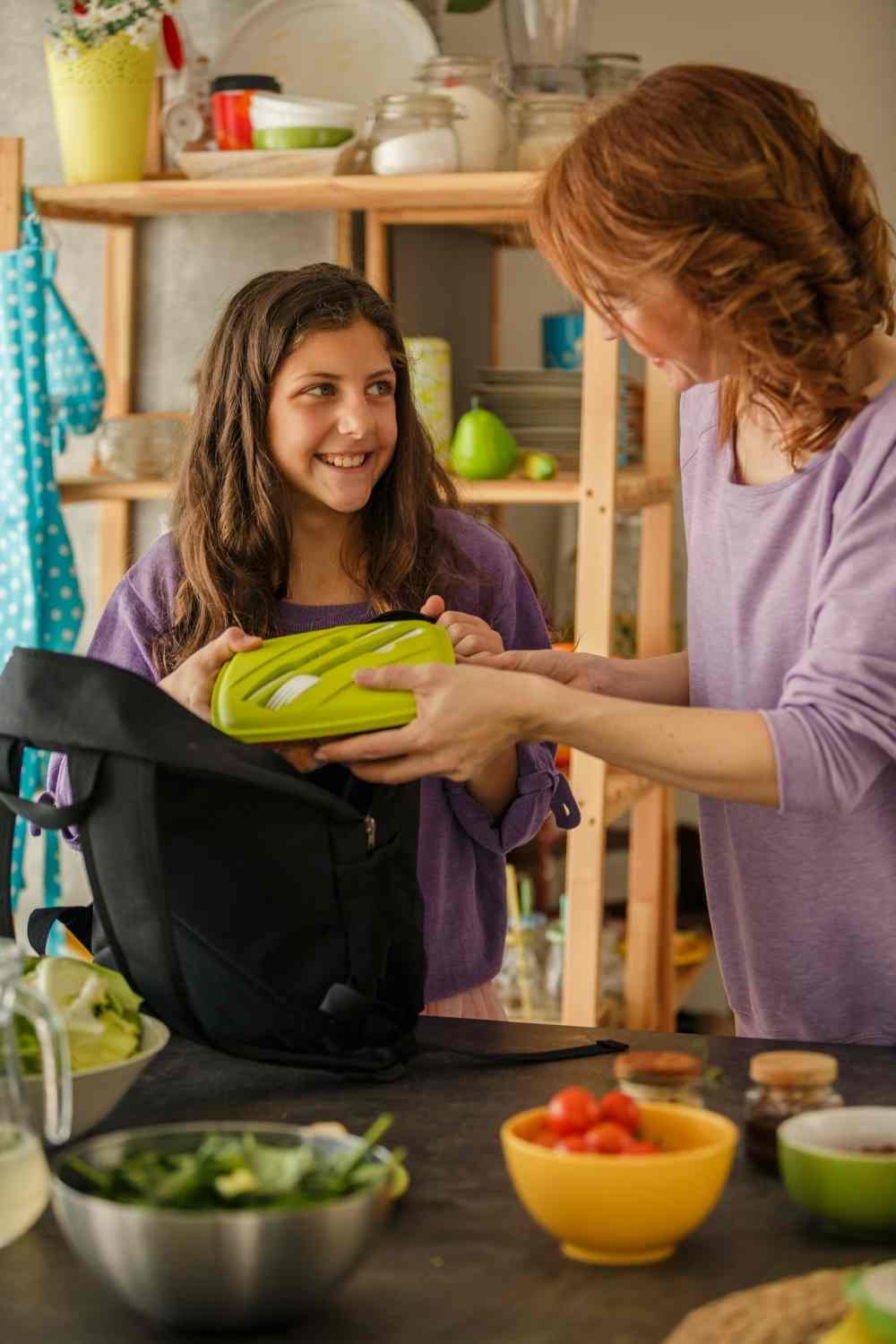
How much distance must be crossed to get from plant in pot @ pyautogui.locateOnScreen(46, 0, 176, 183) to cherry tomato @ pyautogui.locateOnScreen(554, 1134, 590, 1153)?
2.48 meters

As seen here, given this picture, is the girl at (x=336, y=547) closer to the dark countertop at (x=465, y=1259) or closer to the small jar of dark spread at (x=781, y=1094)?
the dark countertop at (x=465, y=1259)

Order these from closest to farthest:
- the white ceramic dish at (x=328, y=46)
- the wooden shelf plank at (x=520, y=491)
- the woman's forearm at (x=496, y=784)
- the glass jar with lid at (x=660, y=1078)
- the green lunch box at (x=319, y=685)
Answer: the glass jar with lid at (x=660, y=1078)
the green lunch box at (x=319, y=685)
the woman's forearm at (x=496, y=784)
the wooden shelf plank at (x=520, y=491)
the white ceramic dish at (x=328, y=46)

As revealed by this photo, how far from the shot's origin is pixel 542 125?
305 centimetres

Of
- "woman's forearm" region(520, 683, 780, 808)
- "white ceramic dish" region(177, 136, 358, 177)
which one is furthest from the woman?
"white ceramic dish" region(177, 136, 358, 177)

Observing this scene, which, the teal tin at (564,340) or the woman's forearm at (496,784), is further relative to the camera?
the teal tin at (564,340)

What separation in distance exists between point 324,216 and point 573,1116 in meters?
2.56

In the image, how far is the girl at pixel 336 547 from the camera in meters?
1.90

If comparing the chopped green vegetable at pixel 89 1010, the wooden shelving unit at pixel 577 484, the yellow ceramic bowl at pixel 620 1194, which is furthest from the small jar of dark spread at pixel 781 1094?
the wooden shelving unit at pixel 577 484

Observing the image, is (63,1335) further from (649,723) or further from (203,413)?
(203,413)

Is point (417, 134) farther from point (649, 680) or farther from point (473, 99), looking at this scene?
point (649, 680)

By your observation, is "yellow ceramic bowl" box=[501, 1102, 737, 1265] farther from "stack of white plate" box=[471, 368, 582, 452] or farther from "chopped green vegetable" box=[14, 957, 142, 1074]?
"stack of white plate" box=[471, 368, 582, 452]

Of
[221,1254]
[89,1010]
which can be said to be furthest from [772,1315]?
[89,1010]

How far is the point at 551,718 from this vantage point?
4.76ft

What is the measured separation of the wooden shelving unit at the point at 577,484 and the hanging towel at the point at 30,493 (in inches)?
3.9
